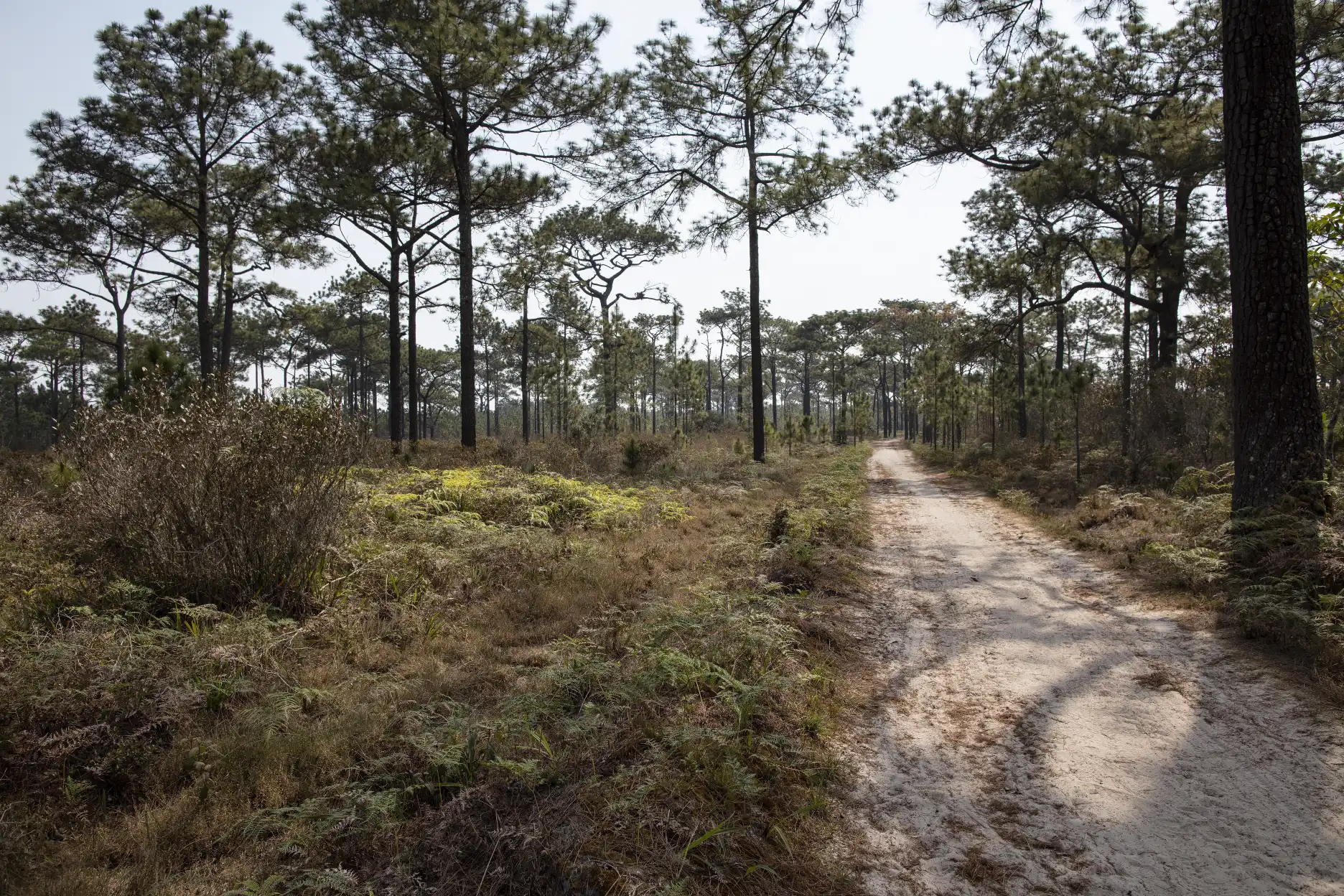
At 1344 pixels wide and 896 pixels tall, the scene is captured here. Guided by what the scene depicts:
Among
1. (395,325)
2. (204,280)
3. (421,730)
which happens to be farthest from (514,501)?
(204,280)

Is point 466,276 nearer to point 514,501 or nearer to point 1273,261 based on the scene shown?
point 514,501

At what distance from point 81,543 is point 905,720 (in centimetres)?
669

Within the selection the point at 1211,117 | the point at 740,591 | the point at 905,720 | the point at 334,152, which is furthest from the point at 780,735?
the point at 334,152

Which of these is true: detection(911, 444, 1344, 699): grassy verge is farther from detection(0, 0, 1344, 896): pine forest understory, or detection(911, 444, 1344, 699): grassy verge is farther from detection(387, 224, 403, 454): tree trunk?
detection(387, 224, 403, 454): tree trunk

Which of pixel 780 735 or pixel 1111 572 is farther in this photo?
pixel 1111 572

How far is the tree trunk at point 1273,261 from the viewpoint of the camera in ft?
21.1

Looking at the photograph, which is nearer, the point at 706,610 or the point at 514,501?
the point at 706,610

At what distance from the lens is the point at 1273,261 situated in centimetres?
648

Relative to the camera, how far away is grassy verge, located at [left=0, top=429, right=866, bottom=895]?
8.64ft

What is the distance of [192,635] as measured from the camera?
4.57m

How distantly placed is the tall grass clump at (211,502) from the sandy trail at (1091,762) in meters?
4.78

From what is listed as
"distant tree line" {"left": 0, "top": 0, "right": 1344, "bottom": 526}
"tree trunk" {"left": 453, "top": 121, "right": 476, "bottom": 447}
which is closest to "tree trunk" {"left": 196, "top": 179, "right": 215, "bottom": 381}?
"distant tree line" {"left": 0, "top": 0, "right": 1344, "bottom": 526}

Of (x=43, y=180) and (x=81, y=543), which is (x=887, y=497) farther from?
(x=43, y=180)

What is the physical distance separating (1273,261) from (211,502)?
9.84 meters
